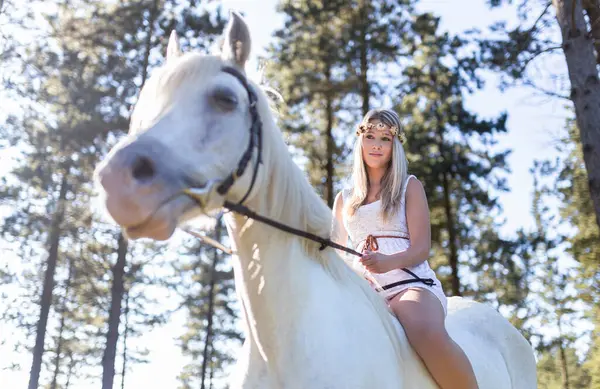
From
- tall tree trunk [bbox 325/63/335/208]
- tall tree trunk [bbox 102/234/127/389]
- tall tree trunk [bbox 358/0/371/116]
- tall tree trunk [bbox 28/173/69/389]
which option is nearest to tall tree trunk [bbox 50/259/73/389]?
tall tree trunk [bbox 28/173/69/389]

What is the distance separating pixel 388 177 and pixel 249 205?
124 cm

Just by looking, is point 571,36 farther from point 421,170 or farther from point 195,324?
point 195,324

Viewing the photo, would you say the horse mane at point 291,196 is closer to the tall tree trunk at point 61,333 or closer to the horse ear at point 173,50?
the horse ear at point 173,50

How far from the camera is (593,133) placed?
7168mm

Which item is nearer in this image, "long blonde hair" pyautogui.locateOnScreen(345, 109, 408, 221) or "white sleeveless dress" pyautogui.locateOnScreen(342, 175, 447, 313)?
"white sleeveless dress" pyautogui.locateOnScreen(342, 175, 447, 313)

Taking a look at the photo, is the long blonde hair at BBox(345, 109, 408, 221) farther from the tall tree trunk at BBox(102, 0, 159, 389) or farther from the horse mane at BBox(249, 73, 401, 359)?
the tall tree trunk at BBox(102, 0, 159, 389)

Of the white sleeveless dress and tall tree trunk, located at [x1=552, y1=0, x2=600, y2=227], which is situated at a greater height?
tall tree trunk, located at [x1=552, y1=0, x2=600, y2=227]

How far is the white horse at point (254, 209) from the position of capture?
2.22 meters

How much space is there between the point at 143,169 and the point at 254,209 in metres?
0.67

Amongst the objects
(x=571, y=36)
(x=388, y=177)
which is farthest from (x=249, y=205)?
(x=571, y=36)

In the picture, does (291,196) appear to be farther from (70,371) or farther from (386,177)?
(70,371)

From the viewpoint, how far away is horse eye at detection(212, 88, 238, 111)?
8.29 ft

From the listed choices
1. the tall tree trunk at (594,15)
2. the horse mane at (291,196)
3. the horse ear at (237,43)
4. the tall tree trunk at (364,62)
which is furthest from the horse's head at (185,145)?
the tall tree trunk at (364,62)

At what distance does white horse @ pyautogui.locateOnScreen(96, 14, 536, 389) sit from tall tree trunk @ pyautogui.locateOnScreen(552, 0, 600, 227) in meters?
5.16
